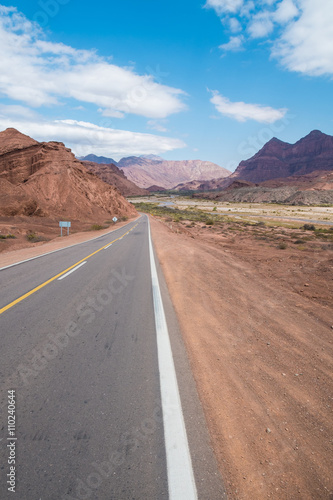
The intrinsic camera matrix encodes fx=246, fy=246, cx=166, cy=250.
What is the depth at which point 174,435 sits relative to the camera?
236 cm

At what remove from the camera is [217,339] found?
424 centimetres

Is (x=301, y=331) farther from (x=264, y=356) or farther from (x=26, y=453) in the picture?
(x=26, y=453)

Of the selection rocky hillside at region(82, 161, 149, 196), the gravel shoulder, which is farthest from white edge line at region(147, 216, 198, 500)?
rocky hillside at region(82, 161, 149, 196)

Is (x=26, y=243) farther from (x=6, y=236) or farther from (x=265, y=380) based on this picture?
(x=265, y=380)

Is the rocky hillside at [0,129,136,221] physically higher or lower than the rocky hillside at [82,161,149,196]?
lower

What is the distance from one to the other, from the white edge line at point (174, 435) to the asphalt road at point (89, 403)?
0.16ft

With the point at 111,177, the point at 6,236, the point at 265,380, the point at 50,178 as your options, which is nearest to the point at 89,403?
the point at 265,380

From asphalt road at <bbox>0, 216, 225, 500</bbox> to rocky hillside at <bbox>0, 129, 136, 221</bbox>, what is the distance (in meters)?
30.7

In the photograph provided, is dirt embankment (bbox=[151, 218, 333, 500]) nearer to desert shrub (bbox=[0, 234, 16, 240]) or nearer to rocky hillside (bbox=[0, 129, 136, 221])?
desert shrub (bbox=[0, 234, 16, 240])

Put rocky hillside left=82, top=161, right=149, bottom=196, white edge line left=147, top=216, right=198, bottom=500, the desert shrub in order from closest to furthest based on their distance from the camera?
white edge line left=147, top=216, right=198, bottom=500
the desert shrub
rocky hillside left=82, top=161, right=149, bottom=196

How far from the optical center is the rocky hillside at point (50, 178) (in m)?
37.6

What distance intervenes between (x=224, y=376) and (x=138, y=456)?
1.51 metres

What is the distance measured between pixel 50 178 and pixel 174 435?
145 feet

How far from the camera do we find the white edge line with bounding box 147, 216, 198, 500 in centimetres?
191
